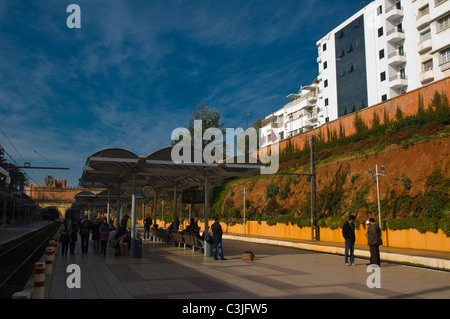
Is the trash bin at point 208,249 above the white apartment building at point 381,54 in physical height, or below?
below

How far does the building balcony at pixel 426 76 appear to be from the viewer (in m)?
42.6

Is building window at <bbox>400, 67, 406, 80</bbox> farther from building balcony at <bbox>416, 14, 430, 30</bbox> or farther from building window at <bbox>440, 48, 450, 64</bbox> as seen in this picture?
building window at <bbox>440, 48, 450, 64</bbox>

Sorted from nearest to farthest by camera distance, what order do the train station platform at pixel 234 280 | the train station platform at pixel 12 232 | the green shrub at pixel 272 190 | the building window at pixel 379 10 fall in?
1. the train station platform at pixel 234 280
2. the train station platform at pixel 12 232
3. the green shrub at pixel 272 190
4. the building window at pixel 379 10

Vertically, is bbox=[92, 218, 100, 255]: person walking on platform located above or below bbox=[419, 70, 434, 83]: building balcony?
below

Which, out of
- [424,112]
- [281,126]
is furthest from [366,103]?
[281,126]

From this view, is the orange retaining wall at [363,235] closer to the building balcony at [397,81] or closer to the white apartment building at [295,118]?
the building balcony at [397,81]

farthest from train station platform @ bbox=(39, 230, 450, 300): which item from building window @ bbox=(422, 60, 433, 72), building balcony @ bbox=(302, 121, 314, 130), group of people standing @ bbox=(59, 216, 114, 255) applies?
building balcony @ bbox=(302, 121, 314, 130)

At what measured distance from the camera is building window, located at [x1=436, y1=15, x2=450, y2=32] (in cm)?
3948

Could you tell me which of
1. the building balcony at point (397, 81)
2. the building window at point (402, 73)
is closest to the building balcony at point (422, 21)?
the building window at point (402, 73)

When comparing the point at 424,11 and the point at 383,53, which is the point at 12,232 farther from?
the point at 424,11

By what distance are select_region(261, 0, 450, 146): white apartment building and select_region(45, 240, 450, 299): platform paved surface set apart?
119 feet

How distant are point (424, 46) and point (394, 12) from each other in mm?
6691

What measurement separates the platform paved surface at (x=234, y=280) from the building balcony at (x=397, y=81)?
38964 mm

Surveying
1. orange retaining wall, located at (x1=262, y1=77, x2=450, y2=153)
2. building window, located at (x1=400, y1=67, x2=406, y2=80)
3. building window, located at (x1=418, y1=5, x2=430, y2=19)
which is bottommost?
orange retaining wall, located at (x1=262, y1=77, x2=450, y2=153)
